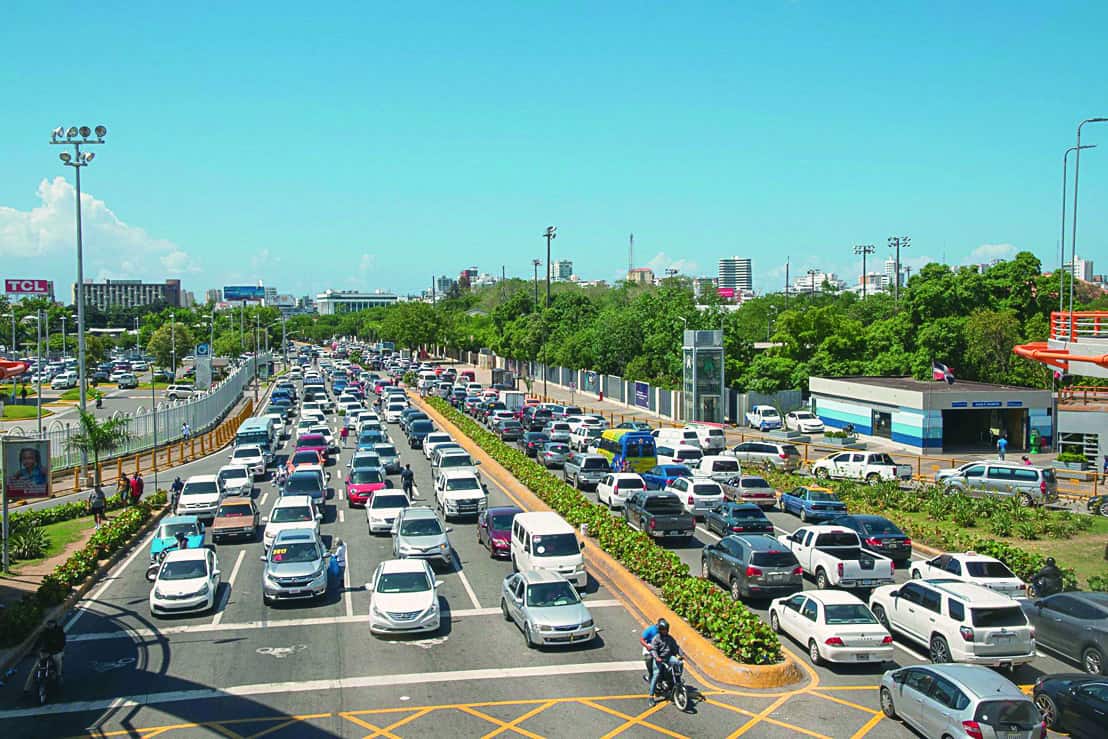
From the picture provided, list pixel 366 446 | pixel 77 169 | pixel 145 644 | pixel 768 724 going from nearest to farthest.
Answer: pixel 768 724, pixel 145 644, pixel 77 169, pixel 366 446

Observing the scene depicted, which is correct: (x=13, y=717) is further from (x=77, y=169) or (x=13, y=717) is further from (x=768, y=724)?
(x=77, y=169)

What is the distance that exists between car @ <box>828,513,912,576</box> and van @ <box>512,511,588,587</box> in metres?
7.36

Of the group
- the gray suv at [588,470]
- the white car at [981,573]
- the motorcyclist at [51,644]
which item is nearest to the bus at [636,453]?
the gray suv at [588,470]

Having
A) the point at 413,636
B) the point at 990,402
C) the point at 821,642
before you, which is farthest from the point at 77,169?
the point at 990,402

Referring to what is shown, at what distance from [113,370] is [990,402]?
11011cm

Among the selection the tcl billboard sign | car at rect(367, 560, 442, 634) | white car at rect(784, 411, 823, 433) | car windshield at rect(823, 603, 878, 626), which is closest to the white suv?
car windshield at rect(823, 603, 878, 626)

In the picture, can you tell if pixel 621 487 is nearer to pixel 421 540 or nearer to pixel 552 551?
pixel 421 540

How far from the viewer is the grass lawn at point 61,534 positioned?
87.1 feet

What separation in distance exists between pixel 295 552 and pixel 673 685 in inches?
Result: 422

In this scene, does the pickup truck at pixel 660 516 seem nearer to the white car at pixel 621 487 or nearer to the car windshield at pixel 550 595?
Result: the white car at pixel 621 487

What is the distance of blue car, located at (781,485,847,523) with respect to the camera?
31.6 m

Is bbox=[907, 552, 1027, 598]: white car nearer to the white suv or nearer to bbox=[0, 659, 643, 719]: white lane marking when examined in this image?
the white suv

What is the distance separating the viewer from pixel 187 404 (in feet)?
189

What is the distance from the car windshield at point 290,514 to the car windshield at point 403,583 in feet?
28.6
